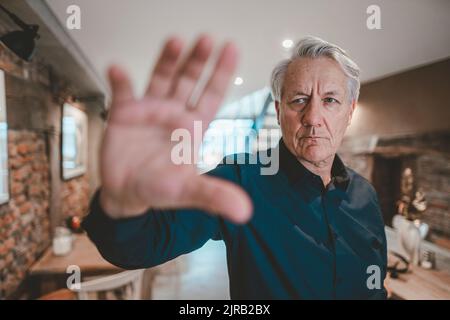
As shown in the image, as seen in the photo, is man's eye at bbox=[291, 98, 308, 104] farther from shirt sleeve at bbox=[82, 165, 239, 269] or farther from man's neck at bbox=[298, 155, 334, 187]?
shirt sleeve at bbox=[82, 165, 239, 269]

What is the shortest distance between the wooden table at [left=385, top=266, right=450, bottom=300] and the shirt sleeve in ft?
4.44

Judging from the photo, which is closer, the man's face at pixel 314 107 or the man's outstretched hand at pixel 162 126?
the man's outstretched hand at pixel 162 126

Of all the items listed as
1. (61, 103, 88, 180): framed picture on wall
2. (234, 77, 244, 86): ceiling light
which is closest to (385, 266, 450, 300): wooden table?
(234, 77, 244, 86): ceiling light

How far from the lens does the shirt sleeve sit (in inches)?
16.6

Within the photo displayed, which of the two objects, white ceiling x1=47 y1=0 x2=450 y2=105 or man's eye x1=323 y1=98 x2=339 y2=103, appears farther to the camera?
white ceiling x1=47 y1=0 x2=450 y2=105

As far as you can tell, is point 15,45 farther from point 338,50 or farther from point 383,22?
point 383,22

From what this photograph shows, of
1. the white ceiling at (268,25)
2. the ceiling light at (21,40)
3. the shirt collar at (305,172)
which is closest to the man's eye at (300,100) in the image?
the shirt collar at (305,172)

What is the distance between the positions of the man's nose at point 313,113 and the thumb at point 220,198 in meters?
0.46

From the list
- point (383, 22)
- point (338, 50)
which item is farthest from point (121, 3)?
point (383, 22)

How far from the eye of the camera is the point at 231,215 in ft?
1.03

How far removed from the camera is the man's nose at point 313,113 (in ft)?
2.37

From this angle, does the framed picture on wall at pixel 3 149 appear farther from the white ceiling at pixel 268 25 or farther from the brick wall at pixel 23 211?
the white ceiling at pixel 268 25

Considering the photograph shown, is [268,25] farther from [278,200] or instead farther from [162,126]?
[162,126]

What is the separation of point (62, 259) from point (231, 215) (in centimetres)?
198
